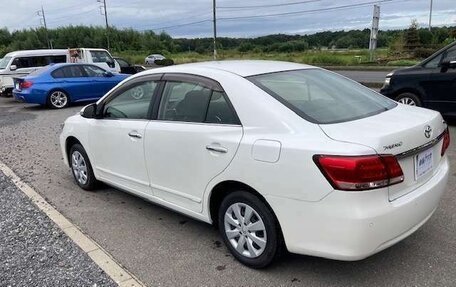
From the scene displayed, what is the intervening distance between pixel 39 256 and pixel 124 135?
1356 mm

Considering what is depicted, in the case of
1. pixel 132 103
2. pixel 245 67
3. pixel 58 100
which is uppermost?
pixel 245 67

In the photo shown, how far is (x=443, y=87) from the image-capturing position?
818cm

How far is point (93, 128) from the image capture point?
4.95 m

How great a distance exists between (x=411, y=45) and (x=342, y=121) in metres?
42.4

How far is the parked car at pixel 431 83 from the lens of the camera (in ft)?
26.6

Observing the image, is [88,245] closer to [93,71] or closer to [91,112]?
[91,112]

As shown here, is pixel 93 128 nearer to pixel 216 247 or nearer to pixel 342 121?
pixel 216 247

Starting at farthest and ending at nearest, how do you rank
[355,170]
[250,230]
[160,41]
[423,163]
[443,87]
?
[160,41] → [443,87] → [250,230] → [423,163] → [355,170]

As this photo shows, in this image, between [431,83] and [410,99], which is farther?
[410,99]

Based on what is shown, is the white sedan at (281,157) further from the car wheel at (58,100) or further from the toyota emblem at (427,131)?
the car wheel at (58,100)

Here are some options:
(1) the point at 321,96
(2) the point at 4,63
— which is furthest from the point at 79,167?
(2) the point at 4,63

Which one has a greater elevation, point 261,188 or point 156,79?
point 156,79

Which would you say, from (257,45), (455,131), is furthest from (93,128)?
(257,45)

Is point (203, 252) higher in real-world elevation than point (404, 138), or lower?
lower
